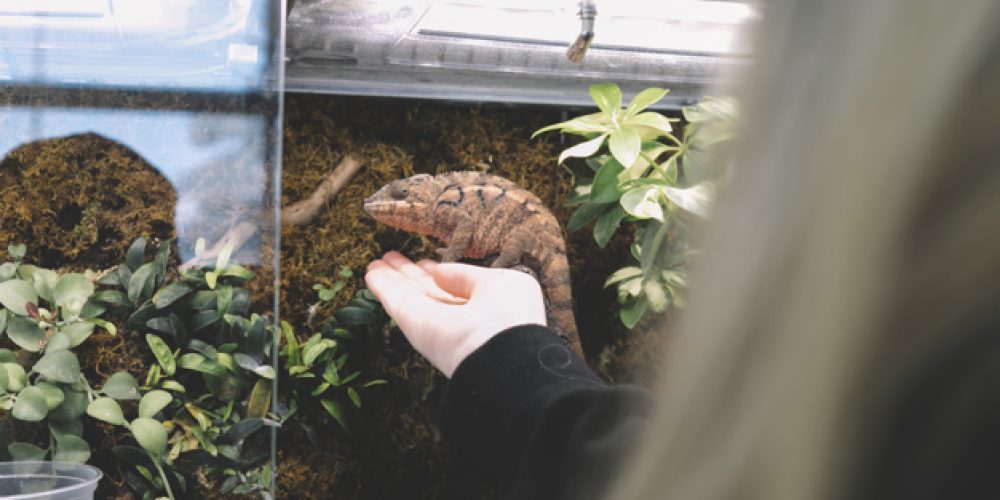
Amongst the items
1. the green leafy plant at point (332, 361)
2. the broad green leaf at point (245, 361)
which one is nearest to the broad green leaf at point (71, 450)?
the broad green leaf at point (245, 361)

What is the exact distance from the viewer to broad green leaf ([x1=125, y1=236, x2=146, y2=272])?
4.16ft

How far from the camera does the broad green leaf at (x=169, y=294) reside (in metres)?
1.28

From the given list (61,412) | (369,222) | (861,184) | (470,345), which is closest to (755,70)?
(861,184)

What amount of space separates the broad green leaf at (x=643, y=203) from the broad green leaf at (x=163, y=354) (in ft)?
3.01

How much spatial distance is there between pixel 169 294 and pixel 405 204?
0.59 m

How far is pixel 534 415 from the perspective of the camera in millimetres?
825

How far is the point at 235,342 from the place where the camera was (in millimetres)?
1349

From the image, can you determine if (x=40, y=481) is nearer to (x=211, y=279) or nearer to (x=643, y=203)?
(x=211, y=279)

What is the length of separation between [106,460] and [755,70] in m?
1.23

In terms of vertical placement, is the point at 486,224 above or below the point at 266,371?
above

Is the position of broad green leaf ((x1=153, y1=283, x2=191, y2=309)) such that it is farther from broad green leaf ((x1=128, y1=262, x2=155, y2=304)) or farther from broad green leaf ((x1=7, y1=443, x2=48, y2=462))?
broad green leaf ((x1=7, y1=443, x2=48, y2=462))

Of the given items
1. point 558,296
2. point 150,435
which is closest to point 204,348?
point 150,435

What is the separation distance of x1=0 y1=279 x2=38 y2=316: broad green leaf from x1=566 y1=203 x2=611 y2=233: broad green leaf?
1108 millimetres

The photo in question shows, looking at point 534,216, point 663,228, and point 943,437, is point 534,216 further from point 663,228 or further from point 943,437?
point 943,437
